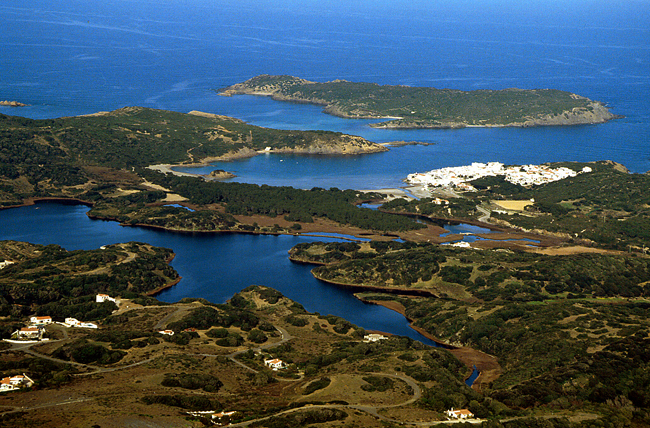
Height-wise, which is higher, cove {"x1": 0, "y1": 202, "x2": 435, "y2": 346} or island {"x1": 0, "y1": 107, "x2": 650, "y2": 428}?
island {"x1": 0, "y1": 107, "x2": 650, "y2": 428}

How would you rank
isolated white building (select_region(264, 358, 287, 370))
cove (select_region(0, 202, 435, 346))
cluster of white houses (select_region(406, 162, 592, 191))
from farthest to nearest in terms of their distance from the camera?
cluster of white houses (select_region(406, 162, 592, 191)), cove (select_region(0, 202, 435, 346)), isolated white building (select_region(264, 358, 287, 370))

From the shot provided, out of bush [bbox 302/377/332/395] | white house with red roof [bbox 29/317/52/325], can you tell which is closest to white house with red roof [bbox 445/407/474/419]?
bush [bbox 302/377/332/395]

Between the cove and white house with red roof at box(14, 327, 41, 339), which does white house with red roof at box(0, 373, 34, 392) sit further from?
the cove

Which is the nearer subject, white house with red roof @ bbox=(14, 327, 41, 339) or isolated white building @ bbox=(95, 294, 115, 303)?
white house with red roof @ bbox=(14, 327, 41, 339)

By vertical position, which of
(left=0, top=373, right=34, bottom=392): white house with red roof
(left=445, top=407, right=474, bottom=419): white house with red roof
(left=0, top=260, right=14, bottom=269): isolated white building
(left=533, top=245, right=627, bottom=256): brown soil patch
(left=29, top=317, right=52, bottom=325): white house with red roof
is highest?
(left=445, top=407, right=474, bottom=419): white house with red roof

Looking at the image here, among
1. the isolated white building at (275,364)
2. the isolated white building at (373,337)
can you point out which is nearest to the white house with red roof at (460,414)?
the isolated white building at (275,364)

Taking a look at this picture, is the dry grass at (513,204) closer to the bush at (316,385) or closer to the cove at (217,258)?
the cove at (217,258)

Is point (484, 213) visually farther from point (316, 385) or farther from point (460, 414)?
point (460, 414)
